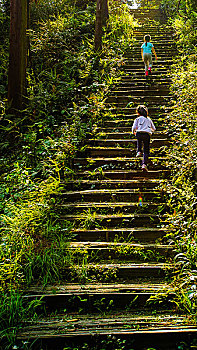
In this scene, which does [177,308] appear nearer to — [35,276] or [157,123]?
[35,276]

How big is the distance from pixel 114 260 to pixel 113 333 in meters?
1.36

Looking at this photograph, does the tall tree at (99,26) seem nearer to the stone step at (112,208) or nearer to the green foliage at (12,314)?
the stone step at (112,208)

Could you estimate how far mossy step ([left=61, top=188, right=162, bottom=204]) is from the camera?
19.0 ft

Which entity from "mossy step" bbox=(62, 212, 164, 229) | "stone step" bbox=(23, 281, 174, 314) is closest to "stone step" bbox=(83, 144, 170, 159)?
"mossy step" bbox=(62, 212, 164, 229)

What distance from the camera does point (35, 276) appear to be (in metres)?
4.00

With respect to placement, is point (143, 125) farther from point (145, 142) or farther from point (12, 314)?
point (12, 314)

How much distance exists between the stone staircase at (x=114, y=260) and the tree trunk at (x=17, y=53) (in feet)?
7.24

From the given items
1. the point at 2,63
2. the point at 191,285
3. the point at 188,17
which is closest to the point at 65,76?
the point at 2,63

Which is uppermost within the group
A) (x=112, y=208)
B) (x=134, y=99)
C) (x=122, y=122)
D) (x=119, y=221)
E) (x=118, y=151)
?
(x=134, y=99)

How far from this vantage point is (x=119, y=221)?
5176 mm

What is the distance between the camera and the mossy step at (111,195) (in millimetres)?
5801

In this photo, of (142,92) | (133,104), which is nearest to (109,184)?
(133,104)

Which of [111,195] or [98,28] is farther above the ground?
[98,28]

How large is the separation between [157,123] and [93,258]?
4.73 meters
